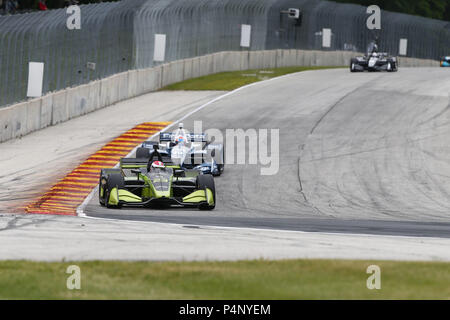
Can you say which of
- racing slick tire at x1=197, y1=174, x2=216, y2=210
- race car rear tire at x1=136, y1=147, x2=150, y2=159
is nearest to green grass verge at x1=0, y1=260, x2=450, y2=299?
racing slick tire at x1=197, y1=174, x2=216, y2=210

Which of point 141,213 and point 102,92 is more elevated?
point 102,92

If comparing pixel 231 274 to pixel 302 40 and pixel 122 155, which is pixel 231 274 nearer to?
pixel 122 155

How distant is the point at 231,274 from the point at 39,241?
3453 mm

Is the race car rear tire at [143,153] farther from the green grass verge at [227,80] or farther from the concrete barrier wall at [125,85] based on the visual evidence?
the green grass verge at [227,80]

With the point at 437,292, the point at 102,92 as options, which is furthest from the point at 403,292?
the point at 102,92

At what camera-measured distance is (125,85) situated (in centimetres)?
3747

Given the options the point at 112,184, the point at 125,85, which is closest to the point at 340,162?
the point at 112,184

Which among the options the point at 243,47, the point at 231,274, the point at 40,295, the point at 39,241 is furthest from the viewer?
the point at 243,47

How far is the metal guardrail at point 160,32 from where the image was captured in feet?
97.7

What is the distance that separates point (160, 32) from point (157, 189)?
76.7 feet

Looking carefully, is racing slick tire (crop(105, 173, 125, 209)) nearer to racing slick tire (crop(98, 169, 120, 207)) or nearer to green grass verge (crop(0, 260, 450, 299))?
racing slick tire (crop(98, 169, 120, 207))

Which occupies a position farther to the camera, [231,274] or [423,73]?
[423,73]

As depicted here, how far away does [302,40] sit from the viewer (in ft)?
182

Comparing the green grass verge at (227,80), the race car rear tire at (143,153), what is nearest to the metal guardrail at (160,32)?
the green grass verge at (227,80)
